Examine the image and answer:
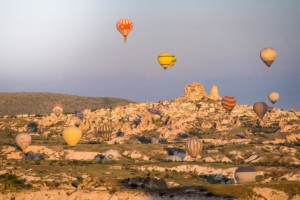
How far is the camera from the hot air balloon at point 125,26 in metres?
161

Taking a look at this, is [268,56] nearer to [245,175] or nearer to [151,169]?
[151,169]

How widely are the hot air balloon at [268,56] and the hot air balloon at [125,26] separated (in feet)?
93.7

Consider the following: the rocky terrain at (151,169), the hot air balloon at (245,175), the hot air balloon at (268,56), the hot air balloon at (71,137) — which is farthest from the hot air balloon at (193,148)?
the hot air balloon at (245,175)

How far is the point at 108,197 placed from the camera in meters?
80.1

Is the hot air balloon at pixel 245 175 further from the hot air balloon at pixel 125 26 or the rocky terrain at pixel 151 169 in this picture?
the hot air balloon at pixel 125 26

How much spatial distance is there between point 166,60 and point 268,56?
21.7 metres

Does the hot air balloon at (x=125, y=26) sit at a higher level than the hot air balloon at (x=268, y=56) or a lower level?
higher

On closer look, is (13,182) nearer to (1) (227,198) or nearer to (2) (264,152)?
(1) (227,198)

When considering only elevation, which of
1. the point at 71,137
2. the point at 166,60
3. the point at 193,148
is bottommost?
the point at 193,148

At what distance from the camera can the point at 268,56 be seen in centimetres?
16812

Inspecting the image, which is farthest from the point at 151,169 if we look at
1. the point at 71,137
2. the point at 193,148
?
the point at 71,137

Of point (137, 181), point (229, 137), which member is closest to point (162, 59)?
point (229, 137)

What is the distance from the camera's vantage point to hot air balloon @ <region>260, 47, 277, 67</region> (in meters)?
168

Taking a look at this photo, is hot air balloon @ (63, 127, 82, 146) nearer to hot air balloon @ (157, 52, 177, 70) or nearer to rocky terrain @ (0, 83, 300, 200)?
rocky terrain @ (0, 83, 300, 200)
